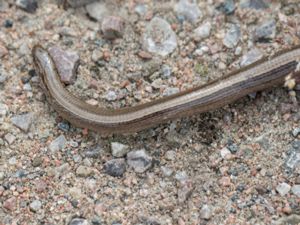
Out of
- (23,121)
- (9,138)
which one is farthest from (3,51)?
(9,138)

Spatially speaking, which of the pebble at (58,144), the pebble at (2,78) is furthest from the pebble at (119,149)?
the pebble at (2,78)

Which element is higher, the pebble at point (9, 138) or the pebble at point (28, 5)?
the pebble at point (28, 5)

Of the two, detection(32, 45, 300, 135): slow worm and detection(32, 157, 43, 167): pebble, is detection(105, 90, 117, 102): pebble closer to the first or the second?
detection(32, 45, 300, 135): slow worm

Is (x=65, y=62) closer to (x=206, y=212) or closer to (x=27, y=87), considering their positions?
(x=27, y=87)

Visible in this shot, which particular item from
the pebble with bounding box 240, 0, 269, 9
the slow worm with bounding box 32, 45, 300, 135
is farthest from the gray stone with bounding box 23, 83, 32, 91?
the pebble with bounding box 240, 0, 269, 9

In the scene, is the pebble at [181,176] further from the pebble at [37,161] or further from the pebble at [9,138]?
the pebble at [9,138]

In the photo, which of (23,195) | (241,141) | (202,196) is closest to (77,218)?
(23,195)

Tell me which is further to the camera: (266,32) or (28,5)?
(28,5)

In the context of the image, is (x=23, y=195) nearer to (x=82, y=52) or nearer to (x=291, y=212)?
(x=82, y=52)
